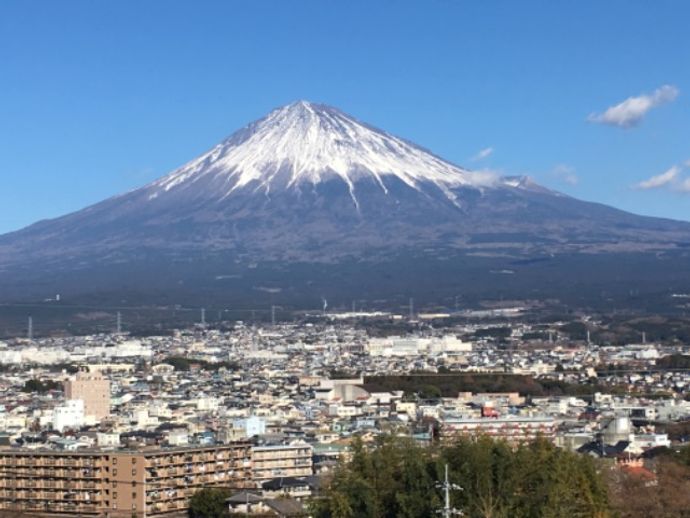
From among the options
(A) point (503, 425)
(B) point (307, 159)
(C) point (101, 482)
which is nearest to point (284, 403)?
(A) point (503, 425)

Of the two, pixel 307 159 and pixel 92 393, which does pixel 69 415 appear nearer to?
pixel 92 393

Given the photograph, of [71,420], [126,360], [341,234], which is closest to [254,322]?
[126,360]

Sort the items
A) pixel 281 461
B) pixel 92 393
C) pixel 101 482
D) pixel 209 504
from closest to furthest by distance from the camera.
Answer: pixel 209 504 < pixel 101 482 < pixel 281 461 < pixel 92 393

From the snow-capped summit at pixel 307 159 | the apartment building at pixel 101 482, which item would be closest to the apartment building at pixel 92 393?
the apartment building at pixel 101 482

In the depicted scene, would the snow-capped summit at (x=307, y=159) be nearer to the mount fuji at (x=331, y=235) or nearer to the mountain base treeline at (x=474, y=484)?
the mount fuji at (x=331, y=235)

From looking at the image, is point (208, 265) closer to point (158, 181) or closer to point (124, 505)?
point (158, 181)

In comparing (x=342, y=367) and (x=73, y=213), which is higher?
(x=73, y=213)

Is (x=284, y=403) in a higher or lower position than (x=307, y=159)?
lower
